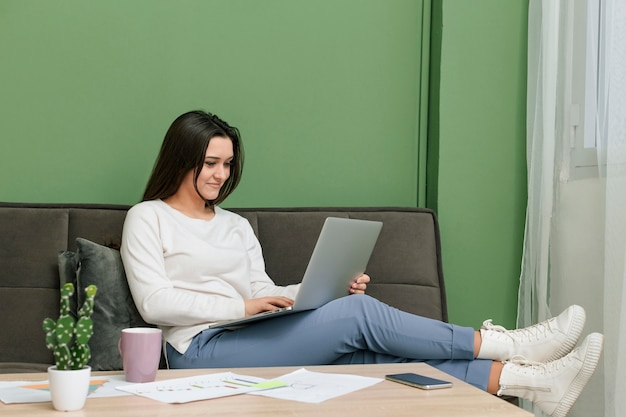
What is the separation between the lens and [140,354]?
1.38 m

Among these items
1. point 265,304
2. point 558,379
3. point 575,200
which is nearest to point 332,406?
point 558,379

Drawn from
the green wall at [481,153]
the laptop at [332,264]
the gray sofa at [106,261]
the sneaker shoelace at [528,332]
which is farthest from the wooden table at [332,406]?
the green wall at [481,153]

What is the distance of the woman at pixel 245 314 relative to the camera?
195 cm

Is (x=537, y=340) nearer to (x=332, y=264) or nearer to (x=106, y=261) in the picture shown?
(x=332, y=264)

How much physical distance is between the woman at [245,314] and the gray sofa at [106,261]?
0.29ft

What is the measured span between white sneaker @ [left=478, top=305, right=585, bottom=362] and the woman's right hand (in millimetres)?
570

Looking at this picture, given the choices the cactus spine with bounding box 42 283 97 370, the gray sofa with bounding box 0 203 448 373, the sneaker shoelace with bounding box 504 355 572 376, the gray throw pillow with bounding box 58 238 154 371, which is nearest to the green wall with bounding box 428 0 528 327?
the gray sofa with bounding box 0 203 448 373

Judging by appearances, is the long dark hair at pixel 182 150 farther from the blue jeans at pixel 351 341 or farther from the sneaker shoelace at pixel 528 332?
the sneaker shoelace at pixel 528 332

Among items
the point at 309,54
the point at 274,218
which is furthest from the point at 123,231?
the point at 309,54

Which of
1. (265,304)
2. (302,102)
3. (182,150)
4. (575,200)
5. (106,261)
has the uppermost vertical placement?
(302,102)

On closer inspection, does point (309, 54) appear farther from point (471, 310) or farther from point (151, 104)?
point (471, 310)

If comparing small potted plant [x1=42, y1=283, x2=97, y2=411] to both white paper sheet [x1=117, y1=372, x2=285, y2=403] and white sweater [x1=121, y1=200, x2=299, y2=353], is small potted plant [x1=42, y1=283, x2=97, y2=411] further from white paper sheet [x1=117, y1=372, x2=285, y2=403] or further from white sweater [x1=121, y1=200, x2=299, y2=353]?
white sweater [x1=121, y1=200, x2=299, y2=353]

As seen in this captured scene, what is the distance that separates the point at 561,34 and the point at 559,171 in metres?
0.47

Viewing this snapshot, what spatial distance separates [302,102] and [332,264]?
3.63 feet
